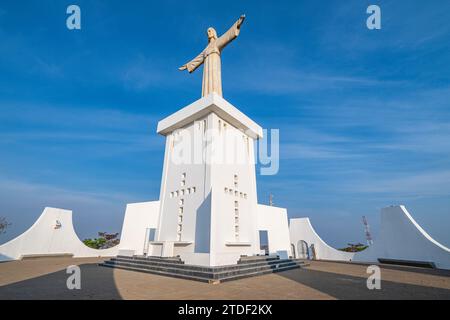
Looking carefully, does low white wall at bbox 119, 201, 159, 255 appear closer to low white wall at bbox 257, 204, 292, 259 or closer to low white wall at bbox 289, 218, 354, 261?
low white wall at bbox 257, 204, 292, 259

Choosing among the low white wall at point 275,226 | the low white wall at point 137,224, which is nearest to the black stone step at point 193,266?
the low white wall at point 275,226

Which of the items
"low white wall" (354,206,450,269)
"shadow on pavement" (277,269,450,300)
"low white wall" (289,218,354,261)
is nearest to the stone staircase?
"shadow on pavement" (277,269,450,300)

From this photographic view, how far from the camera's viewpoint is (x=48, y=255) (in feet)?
47.8

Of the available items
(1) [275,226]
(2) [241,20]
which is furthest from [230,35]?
(1) [275,226]

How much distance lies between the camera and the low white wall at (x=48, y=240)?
1317cm

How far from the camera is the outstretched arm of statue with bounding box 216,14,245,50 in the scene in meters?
12.8

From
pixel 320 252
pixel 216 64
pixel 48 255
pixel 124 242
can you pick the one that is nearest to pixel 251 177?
pixel 216 64

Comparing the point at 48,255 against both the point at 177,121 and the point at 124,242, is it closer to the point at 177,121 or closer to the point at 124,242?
the point at 124,242

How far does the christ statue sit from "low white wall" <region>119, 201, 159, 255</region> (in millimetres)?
9644

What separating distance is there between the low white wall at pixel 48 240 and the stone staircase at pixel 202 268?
6.98 m

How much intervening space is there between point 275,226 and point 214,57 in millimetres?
12852

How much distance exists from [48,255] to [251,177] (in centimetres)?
1393
